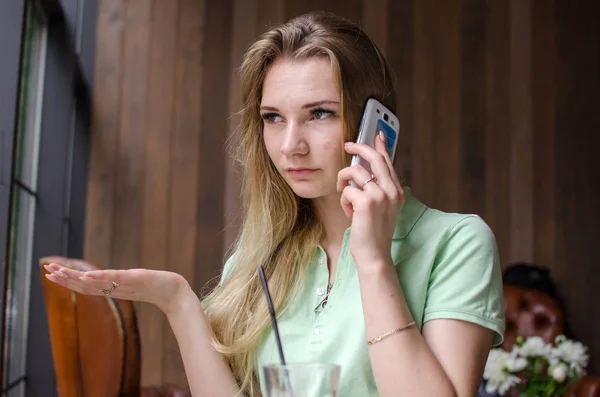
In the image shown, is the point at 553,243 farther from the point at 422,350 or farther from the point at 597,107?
the point at 422,350

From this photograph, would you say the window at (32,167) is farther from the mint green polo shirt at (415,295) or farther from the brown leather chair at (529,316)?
the brown leather chair at (529,316)

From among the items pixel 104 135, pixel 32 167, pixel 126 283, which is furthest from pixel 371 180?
pixel 104 135

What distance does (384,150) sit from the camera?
3.94ft

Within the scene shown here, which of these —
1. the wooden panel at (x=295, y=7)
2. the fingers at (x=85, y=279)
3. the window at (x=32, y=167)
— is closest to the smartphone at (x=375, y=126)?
the fingers at (x=85, y=279)

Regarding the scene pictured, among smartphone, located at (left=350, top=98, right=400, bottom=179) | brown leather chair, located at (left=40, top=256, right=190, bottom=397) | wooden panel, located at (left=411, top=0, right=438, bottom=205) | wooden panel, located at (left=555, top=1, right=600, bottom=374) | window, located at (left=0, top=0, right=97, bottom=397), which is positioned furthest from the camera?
wooden panel, located at (left=411, top=0, right=438, bottom=205)

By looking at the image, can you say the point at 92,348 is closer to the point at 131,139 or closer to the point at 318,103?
the point at 318,103

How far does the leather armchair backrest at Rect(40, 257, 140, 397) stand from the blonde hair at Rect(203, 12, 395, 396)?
6.7 inches

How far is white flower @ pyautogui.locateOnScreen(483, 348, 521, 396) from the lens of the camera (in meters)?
2.38

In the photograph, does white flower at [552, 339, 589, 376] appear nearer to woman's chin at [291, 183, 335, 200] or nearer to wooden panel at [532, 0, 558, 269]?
woman's chin at [291, 183, 335, 200]

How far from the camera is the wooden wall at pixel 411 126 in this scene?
3.85 metres

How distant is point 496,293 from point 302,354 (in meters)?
0.32

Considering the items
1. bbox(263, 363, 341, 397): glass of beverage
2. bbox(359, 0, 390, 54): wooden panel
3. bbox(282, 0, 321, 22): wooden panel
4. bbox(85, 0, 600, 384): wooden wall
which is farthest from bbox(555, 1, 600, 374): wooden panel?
bbox(263, 363, 341, 397): glass of beverage

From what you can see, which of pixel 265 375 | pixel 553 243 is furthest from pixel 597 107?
pixel 265 375

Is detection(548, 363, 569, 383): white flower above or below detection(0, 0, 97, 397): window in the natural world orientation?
below
